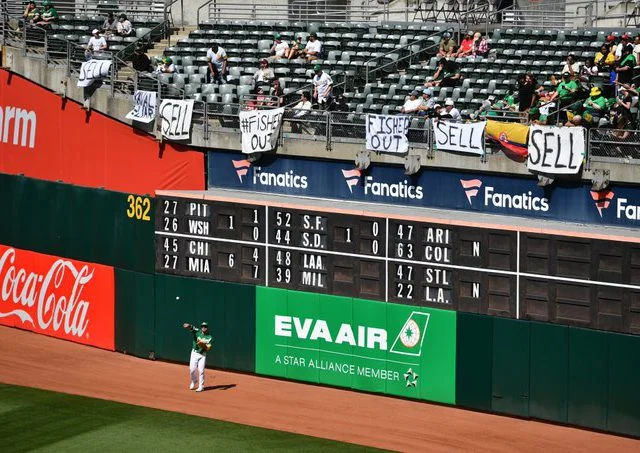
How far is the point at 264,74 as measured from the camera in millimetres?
31344

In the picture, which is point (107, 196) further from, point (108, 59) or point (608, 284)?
point (608, 284)

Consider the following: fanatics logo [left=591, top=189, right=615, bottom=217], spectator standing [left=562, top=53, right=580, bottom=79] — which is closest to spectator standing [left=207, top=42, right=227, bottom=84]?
spectator standing [left=562, top=53, right=580, bottom=79]

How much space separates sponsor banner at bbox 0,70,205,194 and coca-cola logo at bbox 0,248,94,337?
82.2 inches

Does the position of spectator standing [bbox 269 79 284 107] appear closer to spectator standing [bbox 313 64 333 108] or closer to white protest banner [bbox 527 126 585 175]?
spectator standing [bbox 313 64 333 108]

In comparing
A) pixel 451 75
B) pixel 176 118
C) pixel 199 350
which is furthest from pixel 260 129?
pixel 199 350

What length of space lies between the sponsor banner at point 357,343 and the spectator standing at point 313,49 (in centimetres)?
753

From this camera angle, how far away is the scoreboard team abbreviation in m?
22.8

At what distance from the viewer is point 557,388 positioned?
23.2 metres

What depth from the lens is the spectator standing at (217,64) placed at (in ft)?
106

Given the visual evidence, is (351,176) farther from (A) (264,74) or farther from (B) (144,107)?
(B) (144,107)

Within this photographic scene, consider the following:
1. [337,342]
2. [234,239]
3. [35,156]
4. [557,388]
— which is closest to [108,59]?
[35,156]

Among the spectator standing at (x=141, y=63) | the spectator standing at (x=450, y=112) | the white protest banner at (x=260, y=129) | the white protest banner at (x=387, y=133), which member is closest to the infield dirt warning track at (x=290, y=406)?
the white protest banner at (x=260, y=129)

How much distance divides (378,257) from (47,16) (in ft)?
46.6

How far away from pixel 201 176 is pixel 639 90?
369 inches
